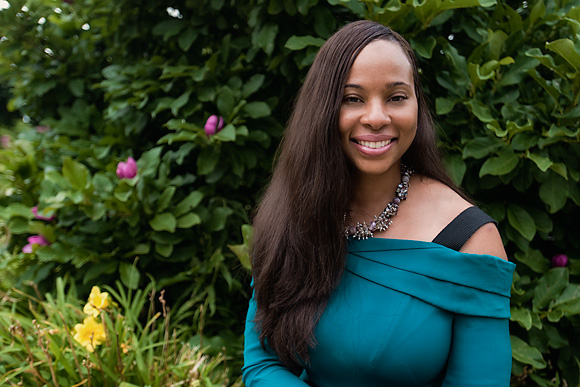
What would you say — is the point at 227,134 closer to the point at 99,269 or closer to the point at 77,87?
the point at 99,269

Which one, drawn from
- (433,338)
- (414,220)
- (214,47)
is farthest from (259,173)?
(433,338)

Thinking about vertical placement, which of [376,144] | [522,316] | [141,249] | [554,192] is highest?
[376,144]

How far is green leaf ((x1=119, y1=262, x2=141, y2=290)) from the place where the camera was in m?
2.05

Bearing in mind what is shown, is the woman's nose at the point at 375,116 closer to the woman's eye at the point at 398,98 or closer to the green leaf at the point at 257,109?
the woman's eye at the point at 398,98

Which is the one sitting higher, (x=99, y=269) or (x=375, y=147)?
(x=375, y=147)

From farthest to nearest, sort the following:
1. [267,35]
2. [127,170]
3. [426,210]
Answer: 1. [127,170]
2. [267,35]
3. [426,210]

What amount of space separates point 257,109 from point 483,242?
115 cm

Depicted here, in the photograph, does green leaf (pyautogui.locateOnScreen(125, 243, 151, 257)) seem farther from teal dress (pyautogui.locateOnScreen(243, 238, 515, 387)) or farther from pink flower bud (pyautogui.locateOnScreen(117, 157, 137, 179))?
teal dress (pyautogui.locateOnScreen(243, 238, 515, 387))

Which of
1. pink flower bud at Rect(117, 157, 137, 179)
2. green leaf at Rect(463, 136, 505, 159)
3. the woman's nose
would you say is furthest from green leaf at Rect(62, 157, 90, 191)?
green leaf at Rect(463, 136, 505, 159)

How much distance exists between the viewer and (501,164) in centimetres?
163

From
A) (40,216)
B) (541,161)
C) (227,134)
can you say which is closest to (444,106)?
(541,161)

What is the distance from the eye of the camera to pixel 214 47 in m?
2.31

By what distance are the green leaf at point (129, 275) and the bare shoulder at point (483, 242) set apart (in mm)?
1400

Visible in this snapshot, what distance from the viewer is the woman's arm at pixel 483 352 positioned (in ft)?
3.58
